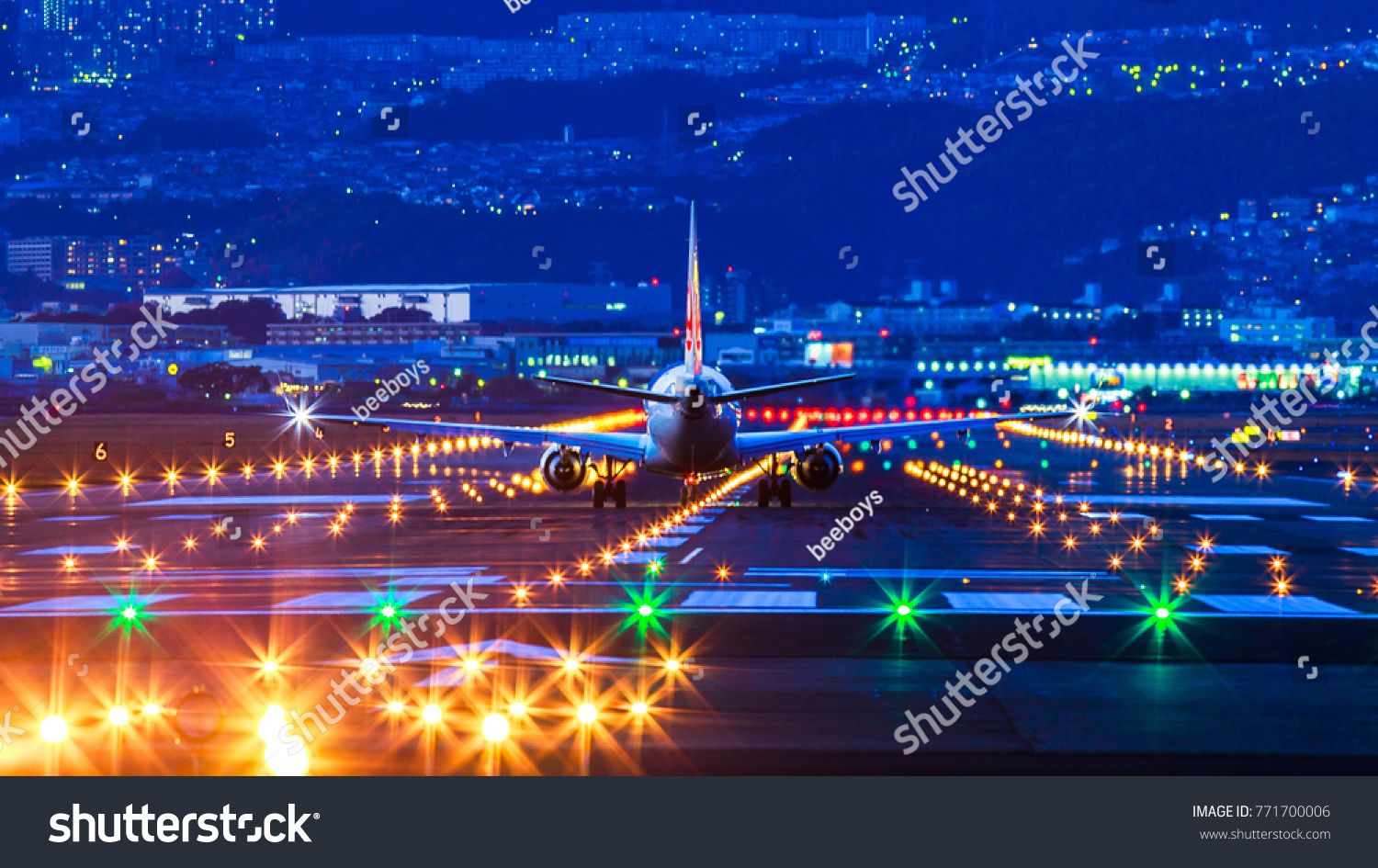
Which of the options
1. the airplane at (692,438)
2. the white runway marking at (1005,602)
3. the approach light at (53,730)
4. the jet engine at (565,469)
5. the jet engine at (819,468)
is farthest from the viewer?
the jet engine at (565,469)

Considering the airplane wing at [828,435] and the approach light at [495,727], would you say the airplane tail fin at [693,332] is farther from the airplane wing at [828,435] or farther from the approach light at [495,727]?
the approach light at [495,727]

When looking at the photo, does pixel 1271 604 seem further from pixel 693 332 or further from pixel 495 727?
pixel 693 332

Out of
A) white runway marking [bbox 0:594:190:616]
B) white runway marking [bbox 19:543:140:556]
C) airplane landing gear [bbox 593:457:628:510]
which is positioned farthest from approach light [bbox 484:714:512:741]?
airplane landing gear [bbox 593:457:628:510]

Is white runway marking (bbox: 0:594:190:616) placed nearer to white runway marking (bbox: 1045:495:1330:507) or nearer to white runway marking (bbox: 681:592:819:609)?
white runway marking (bbox: 681:592:819:609)

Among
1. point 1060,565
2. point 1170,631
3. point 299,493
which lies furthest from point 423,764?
point 299,493

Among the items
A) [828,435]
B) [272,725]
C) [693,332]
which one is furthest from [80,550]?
[272,725]

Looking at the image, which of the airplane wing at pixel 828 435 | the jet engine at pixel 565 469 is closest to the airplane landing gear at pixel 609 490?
the jet engine at pixel 565 469
